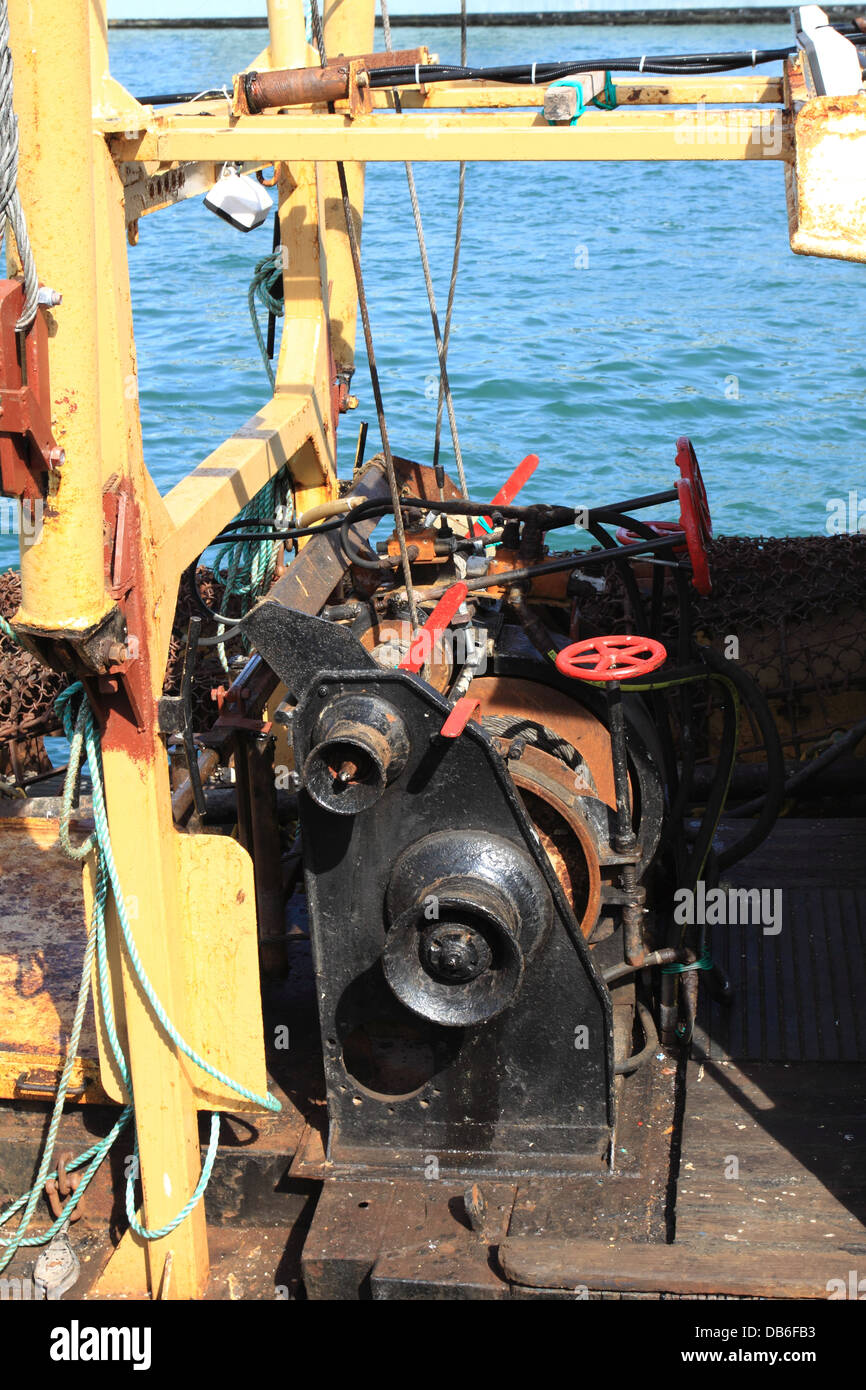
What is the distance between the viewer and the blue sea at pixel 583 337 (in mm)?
13766

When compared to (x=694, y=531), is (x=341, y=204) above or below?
above

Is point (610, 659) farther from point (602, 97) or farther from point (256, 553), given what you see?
point (256, 553)

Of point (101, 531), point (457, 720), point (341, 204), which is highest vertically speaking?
point (341, 204)

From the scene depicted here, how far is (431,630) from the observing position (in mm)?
3695

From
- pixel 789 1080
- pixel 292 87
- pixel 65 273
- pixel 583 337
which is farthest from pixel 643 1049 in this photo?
pixel 583 337

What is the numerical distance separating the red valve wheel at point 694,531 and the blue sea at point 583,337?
6.21 meters

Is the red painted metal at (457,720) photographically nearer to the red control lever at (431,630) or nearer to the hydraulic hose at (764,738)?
the red control lever at (431,630)

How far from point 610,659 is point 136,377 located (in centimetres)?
132

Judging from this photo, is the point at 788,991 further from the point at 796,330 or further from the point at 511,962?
the point at 796,330

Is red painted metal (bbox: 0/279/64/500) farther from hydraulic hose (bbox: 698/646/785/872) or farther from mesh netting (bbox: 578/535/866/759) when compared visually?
mesh netting (bbox: 578/535/866/759)

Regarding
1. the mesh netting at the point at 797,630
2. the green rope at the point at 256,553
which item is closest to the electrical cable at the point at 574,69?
the green rope at the point at 256,553

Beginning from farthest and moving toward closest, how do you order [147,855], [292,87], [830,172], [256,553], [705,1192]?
[256,553] < [705,1192] < [147,855] < [292,87] < [830,172]

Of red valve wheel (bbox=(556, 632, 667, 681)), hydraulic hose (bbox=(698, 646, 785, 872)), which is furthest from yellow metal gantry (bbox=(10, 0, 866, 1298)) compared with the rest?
hydraulic hose (bbox=(698, 646, 785, 872))

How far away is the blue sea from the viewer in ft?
45.2
